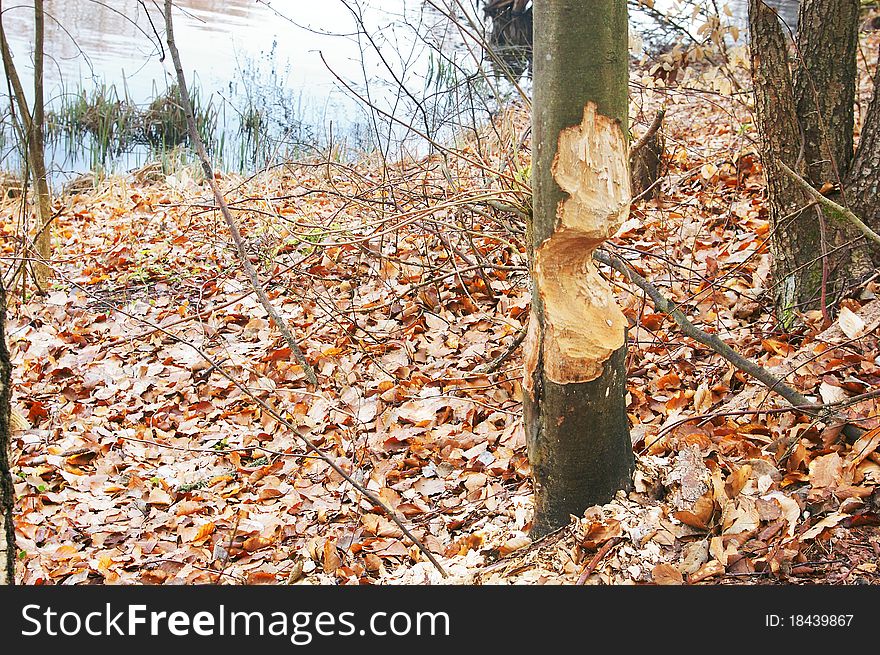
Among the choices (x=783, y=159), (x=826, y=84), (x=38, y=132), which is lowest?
(x=783, y=159)

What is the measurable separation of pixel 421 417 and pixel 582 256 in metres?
1.40

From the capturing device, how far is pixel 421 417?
130 inches

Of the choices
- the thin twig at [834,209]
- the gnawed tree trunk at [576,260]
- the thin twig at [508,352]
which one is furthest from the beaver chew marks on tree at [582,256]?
the thin twig at [508,352]

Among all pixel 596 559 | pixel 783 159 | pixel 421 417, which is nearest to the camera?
pixel 596 559

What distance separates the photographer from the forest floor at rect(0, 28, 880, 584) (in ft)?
7.26

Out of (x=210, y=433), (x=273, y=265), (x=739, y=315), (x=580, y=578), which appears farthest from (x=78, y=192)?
(x=580, y=578)

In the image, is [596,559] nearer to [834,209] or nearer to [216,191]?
[834,209]

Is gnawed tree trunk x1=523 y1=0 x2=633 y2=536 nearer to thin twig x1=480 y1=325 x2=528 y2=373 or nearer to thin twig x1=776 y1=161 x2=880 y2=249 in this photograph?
thin twig x1=776 y1=161 x2=880 y2=249

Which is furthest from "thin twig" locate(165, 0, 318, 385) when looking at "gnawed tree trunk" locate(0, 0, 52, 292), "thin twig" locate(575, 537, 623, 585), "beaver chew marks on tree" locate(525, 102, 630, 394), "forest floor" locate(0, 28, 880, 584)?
"thin twig" locate(575, 537, 623, 585)

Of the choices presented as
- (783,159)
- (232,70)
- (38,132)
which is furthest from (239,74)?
(783,159)

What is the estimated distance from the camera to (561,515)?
2.25 m

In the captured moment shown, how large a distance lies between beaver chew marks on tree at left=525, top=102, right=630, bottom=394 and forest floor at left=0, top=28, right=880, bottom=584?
386mm

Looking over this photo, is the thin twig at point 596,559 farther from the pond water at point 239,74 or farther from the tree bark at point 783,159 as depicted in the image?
the pond water at point 239,74

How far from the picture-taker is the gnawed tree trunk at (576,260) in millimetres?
1938
